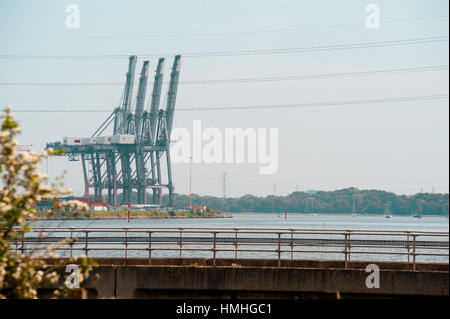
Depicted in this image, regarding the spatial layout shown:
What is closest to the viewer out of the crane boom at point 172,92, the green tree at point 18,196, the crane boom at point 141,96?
Answer: the green tree at point 18,196

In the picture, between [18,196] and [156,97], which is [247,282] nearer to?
[18,196]

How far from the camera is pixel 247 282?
16062 millimetres

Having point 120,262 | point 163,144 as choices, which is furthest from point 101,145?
point 120,262

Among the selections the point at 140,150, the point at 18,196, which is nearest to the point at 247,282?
the point at 18,196

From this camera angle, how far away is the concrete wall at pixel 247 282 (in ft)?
50.7

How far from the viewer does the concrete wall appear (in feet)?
50.7

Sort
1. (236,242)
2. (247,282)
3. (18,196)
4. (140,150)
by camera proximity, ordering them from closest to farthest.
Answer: (18,196) → (247,282) → (236,242) → (140,150)

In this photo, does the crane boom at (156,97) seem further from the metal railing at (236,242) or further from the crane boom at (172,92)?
the metal railing at (236,242)

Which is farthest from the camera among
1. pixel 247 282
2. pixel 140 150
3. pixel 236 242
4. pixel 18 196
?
pixel 140 150

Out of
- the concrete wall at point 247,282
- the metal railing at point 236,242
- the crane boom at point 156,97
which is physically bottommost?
the concrete wall at point 247,282

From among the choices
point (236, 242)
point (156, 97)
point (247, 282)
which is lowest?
point (247, 282)

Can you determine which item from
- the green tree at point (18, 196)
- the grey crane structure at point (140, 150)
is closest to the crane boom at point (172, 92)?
the grey crane structure at point (140, 150)

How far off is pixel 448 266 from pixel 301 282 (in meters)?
3.80
